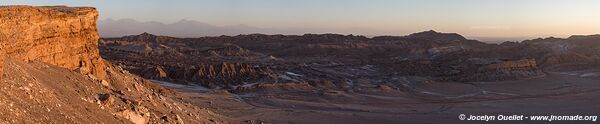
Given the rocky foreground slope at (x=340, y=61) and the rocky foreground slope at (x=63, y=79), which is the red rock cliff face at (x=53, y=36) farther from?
the rocky foreground slope at (x=340, y=61)

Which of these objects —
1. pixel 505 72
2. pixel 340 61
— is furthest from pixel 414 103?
pixel 340 61

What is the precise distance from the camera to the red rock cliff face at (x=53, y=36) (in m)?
10.2

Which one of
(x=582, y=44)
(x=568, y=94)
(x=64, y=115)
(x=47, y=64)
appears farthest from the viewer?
(x=582, y=44)

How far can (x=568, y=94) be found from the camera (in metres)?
23.5

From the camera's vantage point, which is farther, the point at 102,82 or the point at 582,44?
the point at 582,44

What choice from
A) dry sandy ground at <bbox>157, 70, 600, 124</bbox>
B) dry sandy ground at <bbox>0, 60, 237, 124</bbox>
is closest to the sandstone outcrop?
dry sandy ground at <bbox>157, 70, 600, 124</bbox>

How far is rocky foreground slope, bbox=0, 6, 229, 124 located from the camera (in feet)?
25.2

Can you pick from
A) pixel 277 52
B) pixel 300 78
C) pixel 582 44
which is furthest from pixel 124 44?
pixel 582 44

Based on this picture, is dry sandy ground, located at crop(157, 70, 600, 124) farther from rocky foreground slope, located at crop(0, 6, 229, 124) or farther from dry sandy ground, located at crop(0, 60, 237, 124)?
dry sandy ground, located at crop(0, 60, 237, 124)

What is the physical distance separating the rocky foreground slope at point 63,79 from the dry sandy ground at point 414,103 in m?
2.55

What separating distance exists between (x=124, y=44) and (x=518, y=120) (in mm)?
35658

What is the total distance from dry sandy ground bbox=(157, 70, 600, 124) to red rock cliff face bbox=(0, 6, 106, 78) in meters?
3.69

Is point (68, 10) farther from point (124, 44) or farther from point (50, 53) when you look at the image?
point (124, 44)

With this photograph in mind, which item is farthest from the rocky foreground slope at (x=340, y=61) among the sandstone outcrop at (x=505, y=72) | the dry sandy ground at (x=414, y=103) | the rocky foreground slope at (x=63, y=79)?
the rocky foreground slope at (x=63, y=79)
